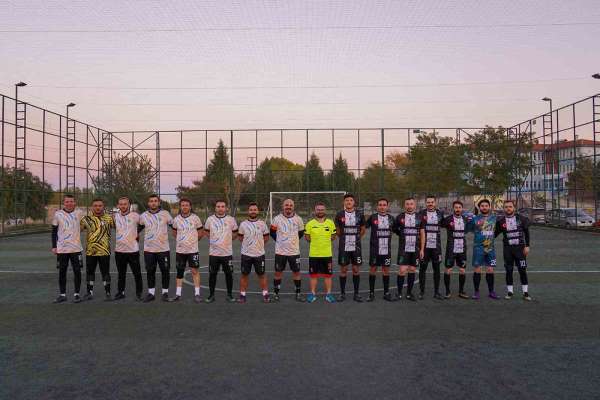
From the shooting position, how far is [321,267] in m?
9.05

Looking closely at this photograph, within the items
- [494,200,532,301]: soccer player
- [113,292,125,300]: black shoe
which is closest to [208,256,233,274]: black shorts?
[113,292,125,300]: black shoe

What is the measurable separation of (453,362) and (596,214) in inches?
A: 1044

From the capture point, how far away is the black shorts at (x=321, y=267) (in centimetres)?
902

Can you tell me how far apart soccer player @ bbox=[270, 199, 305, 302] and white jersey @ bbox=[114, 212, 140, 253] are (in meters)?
2.64

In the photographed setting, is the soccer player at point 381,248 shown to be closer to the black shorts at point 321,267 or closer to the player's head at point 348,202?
the player's head at point 348,202

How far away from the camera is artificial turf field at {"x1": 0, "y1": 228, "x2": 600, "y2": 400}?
4.65 m

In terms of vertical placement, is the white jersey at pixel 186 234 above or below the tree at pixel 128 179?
below

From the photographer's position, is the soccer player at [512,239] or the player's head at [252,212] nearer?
the soccer player at [512,239]

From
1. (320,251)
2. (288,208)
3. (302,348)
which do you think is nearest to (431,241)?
(320,251)

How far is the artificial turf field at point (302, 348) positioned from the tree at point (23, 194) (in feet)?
69.1

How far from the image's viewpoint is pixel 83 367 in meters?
5.27

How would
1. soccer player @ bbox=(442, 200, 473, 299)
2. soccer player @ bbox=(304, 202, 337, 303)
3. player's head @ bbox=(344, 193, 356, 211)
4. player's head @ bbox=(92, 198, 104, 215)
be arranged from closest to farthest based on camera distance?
player's head @ bbox=(344, 193, 356, 211) < soccer player @ bbox=(304, 202, 337, 303) < soccer player @ bbox=(442, 200, 473, 299) < player's head @ bbox=(92, 198, 104, 215)

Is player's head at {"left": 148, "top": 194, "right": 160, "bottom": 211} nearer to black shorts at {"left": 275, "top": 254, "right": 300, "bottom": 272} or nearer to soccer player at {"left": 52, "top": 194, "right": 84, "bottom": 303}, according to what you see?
soccer player at {"left": 52, "top": 194, "right": 84, "bottom": 303}

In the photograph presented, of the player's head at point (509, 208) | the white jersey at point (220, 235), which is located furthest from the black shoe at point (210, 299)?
the player's head at point (509, 208)
